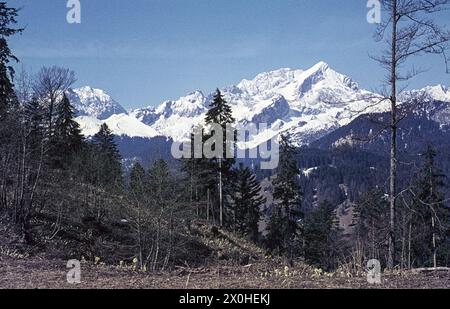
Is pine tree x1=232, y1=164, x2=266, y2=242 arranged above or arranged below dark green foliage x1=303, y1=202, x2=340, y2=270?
above

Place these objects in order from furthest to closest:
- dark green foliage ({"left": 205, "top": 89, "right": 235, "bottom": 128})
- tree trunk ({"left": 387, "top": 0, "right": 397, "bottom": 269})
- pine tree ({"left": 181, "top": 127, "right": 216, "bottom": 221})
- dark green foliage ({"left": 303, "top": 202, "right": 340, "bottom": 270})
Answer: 1. dark green foliage ({"left": 303, "top": 202, "right": 340, "bottom": 270})
2. pine tree ({"left": 181, "top": 127, "right": 216, "bottom": 221})
3. dark green foliage ({"left": 205, "top": 89, "right": 235, "bottom": 128})
4. tree trunk ({"left": 387, "top": 0, "right": 397, "bottom": 269})

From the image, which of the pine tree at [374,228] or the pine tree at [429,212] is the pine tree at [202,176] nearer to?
the pine tree at [374,228]

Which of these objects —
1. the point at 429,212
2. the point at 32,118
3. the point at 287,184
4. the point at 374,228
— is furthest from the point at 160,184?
the point at 374,228

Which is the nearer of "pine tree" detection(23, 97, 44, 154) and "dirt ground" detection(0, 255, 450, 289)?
"dirt ground" detection(0, 255, 450, 289)

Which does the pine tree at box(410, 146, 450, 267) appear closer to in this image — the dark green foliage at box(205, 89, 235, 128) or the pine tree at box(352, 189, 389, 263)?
the pine tree at box(352, 189, 389, 263)

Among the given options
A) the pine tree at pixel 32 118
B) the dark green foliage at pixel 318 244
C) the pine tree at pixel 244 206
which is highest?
the pine tree at pixel 32 118

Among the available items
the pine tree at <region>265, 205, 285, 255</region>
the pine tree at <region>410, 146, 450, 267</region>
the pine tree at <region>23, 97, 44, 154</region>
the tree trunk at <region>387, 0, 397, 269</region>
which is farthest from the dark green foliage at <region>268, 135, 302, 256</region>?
the tree trunk at <region>387, 0, 397, 269</region>

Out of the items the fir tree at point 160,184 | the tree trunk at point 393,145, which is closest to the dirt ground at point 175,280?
the tree trunk at point 393,145

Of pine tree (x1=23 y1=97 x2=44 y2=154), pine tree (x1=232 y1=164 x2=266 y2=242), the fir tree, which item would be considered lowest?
pine tree (x1=232 y1=164 x2=266 y2=242)

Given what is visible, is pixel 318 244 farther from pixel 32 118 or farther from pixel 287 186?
pixel 32 118

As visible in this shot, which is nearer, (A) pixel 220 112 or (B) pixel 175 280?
(B) pixel 175 280

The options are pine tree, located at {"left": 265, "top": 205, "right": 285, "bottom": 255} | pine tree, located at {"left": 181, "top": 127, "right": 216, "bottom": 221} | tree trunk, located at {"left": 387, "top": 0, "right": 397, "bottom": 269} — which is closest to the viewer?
tree trunk, located at {"left": 387, "top": 0, "right": 397, "bottom": 269}
